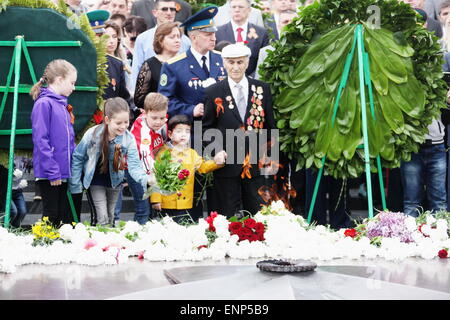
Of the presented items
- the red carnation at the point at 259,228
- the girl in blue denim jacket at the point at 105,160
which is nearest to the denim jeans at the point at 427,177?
the girl in blue denim jacket at the point at 105,160

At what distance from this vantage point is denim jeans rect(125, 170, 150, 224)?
7277mm

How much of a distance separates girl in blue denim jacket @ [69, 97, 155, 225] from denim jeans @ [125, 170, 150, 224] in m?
0.13

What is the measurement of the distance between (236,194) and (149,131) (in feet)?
3.21

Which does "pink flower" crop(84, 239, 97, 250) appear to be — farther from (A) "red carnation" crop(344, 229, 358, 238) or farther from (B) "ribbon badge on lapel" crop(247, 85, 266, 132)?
(B) "ribbon badge on lapel" crop(247, 85, 266, 132)

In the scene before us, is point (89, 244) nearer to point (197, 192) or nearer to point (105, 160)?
point (105, 160)

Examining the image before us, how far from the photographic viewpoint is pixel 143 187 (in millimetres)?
7199

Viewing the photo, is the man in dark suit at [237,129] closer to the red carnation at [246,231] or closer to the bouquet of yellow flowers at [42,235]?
Result: the red carnation at [246,231]

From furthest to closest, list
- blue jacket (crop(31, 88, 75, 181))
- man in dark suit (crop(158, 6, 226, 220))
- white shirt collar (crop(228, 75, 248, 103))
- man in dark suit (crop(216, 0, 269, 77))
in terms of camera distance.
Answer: man in dark suit (crop(216, 0, 269, 77)) → man in dark suit (crop(158, 6, 226, 220)) → white shirt collar (crop(228, 75, 248, 103)) → blue jacket (crop(31, 88, 75, 181))

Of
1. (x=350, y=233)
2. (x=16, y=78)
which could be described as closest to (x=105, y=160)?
(x=16, y=78)

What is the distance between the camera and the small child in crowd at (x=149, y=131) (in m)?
7.43

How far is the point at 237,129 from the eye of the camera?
7504mm

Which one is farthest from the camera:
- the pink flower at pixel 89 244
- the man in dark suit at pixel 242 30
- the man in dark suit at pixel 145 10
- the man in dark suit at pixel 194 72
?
the man in dark suit at pixel 145 10

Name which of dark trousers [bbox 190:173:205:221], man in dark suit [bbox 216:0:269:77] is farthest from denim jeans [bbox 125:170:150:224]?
man in dark suit [bbox 216:0:269:77]
